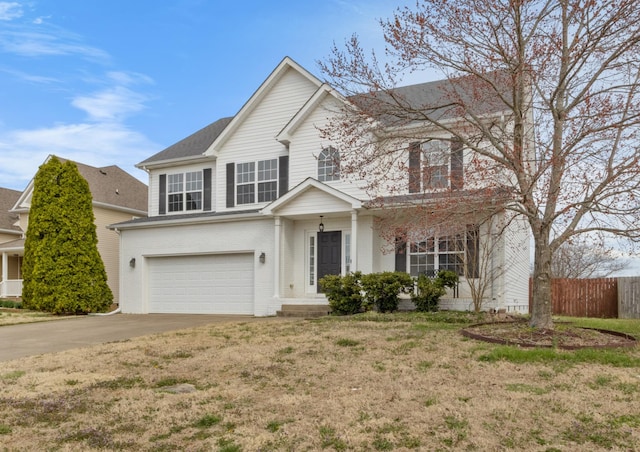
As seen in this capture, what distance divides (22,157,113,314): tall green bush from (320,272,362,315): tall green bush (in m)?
9.64

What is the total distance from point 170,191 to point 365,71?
39.8 ft

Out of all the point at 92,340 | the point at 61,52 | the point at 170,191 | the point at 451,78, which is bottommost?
the point at 92,340

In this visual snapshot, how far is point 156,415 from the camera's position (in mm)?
5117

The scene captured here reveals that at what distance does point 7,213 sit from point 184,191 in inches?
678

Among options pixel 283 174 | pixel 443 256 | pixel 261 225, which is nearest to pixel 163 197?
pixel 261 225

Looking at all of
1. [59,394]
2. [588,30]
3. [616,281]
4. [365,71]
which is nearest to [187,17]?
[365,71]

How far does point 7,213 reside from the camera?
3048 cm

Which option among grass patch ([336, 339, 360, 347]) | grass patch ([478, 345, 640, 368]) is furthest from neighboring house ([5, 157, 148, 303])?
grass patch ([478, 345, 640, 368])

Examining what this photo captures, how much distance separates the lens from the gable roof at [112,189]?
24.8 metres

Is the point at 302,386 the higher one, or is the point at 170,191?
the point at 170,191

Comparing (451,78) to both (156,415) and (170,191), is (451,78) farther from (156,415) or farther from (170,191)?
(170,191)

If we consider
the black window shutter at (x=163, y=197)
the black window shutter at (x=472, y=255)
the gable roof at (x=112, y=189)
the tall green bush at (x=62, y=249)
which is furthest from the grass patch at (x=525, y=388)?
the gable roof at (x=112, y=189)

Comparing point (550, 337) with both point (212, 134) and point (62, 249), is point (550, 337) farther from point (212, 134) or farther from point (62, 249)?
point (62, 249)

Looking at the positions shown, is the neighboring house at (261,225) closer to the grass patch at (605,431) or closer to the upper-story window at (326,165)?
the upper-story window at (326,165)
